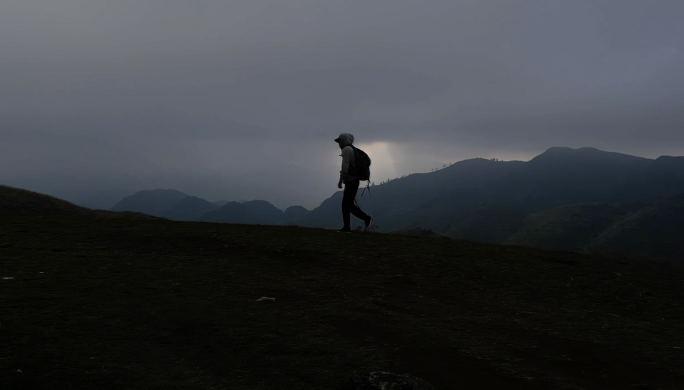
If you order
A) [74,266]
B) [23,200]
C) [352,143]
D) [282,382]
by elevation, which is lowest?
[282,382]

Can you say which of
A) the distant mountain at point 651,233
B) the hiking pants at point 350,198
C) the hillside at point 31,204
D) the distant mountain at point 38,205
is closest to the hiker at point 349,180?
the hiking pants at point 350,198

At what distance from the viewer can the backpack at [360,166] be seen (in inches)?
580

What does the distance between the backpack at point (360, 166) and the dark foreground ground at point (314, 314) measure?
2.52 m

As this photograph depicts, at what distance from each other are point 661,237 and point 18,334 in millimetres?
184120

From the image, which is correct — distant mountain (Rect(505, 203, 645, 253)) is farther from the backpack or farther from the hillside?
the backpack

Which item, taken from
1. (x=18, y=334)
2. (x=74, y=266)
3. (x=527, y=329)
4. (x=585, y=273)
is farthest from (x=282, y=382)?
(x=585, y=273)

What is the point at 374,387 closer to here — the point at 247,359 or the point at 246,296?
the point at 247,359

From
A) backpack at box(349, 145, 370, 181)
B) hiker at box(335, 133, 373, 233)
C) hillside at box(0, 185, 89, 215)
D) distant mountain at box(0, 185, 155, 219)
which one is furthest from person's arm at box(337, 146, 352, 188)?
hillside at box(0, 185, 89, 215)

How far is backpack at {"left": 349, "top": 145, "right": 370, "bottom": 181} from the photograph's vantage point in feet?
48.3

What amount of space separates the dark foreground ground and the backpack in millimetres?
2515

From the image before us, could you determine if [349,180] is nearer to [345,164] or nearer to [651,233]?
[345,164]

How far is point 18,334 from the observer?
580 centimetres

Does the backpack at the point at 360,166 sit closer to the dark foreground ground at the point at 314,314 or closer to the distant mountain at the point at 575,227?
the dark foreground ground at the point at 314,314

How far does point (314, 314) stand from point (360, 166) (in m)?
7.84
